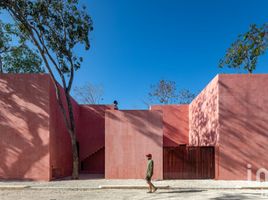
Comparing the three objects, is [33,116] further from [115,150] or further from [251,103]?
[251,103]

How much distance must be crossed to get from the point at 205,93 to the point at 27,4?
10.6 m

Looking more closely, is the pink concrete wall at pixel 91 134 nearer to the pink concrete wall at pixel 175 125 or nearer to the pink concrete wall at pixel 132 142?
the pink concrete wall at pixel 175 125

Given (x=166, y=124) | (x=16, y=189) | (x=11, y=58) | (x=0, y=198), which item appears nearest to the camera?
(x=0, y=198)

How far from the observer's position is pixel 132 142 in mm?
14227

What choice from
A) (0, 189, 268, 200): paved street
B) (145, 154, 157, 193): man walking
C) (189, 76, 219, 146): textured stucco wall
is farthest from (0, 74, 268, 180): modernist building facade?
(145, 154, 157, 193): man walking

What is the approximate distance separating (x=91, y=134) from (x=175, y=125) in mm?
6168

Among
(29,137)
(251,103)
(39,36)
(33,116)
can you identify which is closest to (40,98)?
(33,116)

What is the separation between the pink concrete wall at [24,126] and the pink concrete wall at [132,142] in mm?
3057

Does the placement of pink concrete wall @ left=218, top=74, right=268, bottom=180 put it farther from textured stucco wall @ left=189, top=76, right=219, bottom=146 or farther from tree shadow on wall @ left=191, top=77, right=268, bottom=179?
textured stucco wall @ left=189, top=76, right=219, bottom=146

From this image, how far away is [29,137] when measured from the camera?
1364 cm

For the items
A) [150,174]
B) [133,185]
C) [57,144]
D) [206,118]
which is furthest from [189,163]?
[57,144]

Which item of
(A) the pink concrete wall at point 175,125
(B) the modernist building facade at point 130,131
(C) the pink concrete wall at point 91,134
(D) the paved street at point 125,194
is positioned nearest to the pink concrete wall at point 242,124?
(B) the modernist building facade at point 130,131

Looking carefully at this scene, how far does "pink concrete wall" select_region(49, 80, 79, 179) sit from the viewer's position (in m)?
14.1

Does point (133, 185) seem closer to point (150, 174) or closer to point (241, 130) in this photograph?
point (150, 174)
